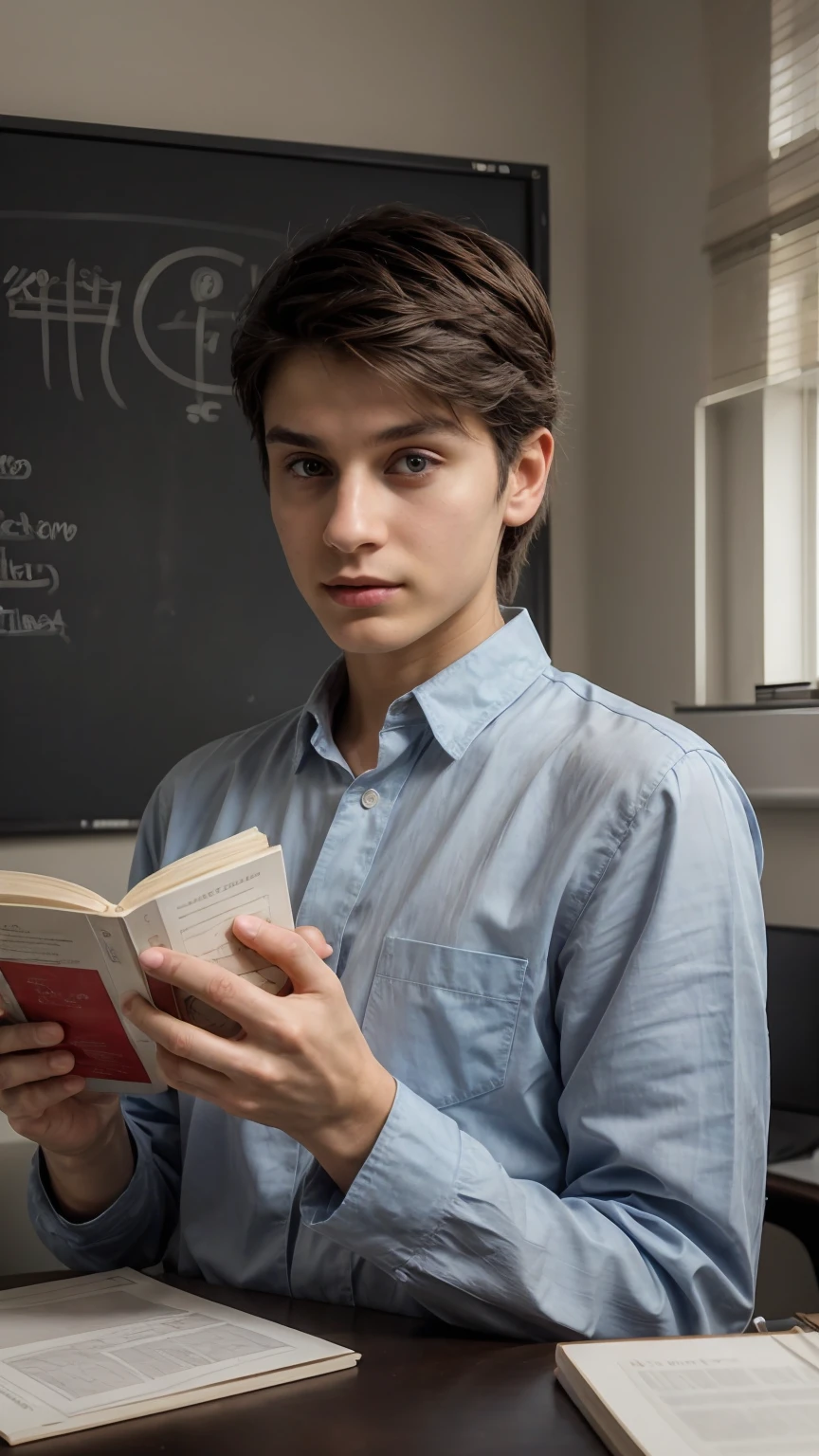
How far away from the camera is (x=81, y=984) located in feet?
2.89

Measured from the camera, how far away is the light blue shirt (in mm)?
851

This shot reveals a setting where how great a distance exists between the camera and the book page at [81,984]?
32.8 inches

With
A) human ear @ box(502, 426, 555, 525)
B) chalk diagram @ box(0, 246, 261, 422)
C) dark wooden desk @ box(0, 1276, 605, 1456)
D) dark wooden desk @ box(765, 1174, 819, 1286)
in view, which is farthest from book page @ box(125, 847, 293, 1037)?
chalk diagram @ box(0, 246, 261, 422)

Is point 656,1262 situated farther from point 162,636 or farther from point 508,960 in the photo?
point 162,636

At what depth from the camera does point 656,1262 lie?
0.88m

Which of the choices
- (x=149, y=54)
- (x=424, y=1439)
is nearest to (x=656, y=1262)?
(x=424, y=1439)

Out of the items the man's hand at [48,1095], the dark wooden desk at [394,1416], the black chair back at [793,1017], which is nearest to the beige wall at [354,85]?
the black chair back at [793,1017]

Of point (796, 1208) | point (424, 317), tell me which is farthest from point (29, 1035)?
point (796, 1208)

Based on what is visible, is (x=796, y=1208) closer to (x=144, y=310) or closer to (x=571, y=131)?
(x=144, y=310)

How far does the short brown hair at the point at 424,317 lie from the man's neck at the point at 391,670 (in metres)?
0.13

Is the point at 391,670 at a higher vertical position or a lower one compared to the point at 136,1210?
higher

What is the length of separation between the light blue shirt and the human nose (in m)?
0.14

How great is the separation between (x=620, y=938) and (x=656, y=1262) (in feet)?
0.68

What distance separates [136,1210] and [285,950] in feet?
1.42
